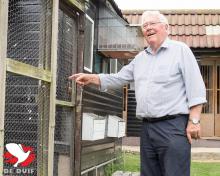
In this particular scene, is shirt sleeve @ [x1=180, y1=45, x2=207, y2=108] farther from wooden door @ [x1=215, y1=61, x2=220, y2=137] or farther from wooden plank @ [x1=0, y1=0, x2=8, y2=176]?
wooden door @ [x1=215, y1=61, x2=220, y2=137]

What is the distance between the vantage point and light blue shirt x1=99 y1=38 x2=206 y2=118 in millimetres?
4016

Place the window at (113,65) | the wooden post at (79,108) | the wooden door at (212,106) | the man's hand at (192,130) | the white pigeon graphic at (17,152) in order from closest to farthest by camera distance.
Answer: the man's hand at (192,130) → the white pigeon graphic at (17,152) → the wooden post at (79,108) → the window at (113,65) → the wooden door at (212,106)

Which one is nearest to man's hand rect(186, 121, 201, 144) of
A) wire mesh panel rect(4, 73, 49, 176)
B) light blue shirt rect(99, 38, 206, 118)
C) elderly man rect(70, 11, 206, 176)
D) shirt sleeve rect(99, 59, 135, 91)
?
elderly man rect(70, 11, 206, 176)

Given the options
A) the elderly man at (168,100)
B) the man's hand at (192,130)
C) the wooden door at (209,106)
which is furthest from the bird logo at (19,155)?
the wooden door at (209,106)

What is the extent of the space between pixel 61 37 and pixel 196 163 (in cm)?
629

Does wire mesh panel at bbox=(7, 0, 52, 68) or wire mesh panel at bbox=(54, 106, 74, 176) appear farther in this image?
wire mesh panel at bbox=(54, 106, 74, 176)

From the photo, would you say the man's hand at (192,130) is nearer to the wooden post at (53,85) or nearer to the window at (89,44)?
the wooden post at (53,85)

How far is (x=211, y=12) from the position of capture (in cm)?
1608

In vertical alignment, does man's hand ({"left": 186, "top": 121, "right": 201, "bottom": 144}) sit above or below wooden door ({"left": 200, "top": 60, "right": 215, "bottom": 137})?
below

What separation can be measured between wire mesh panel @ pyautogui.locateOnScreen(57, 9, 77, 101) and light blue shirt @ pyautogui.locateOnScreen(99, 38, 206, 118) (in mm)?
1753

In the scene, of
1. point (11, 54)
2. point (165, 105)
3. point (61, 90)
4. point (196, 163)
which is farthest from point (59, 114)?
point (196, 163)

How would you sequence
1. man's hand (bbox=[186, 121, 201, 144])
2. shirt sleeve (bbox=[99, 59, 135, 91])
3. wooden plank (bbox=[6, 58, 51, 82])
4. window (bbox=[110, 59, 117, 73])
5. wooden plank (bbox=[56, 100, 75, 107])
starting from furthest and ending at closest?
window (bbox=[110, 59, 117, 73]) → wooden plank (bbox=[56, 100, 75, 107]) → shirt sleeve (bbox=[99, 59, 135, 91]) → wooden plank (bbox=[6, 58, 51, 82]) → man's hand (bbox=[186, 121, 201, 144])

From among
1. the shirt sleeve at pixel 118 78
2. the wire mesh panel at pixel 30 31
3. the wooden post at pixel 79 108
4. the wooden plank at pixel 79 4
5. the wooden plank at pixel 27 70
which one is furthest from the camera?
the wooden post at pixel 79 108

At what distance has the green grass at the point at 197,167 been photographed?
953cm
